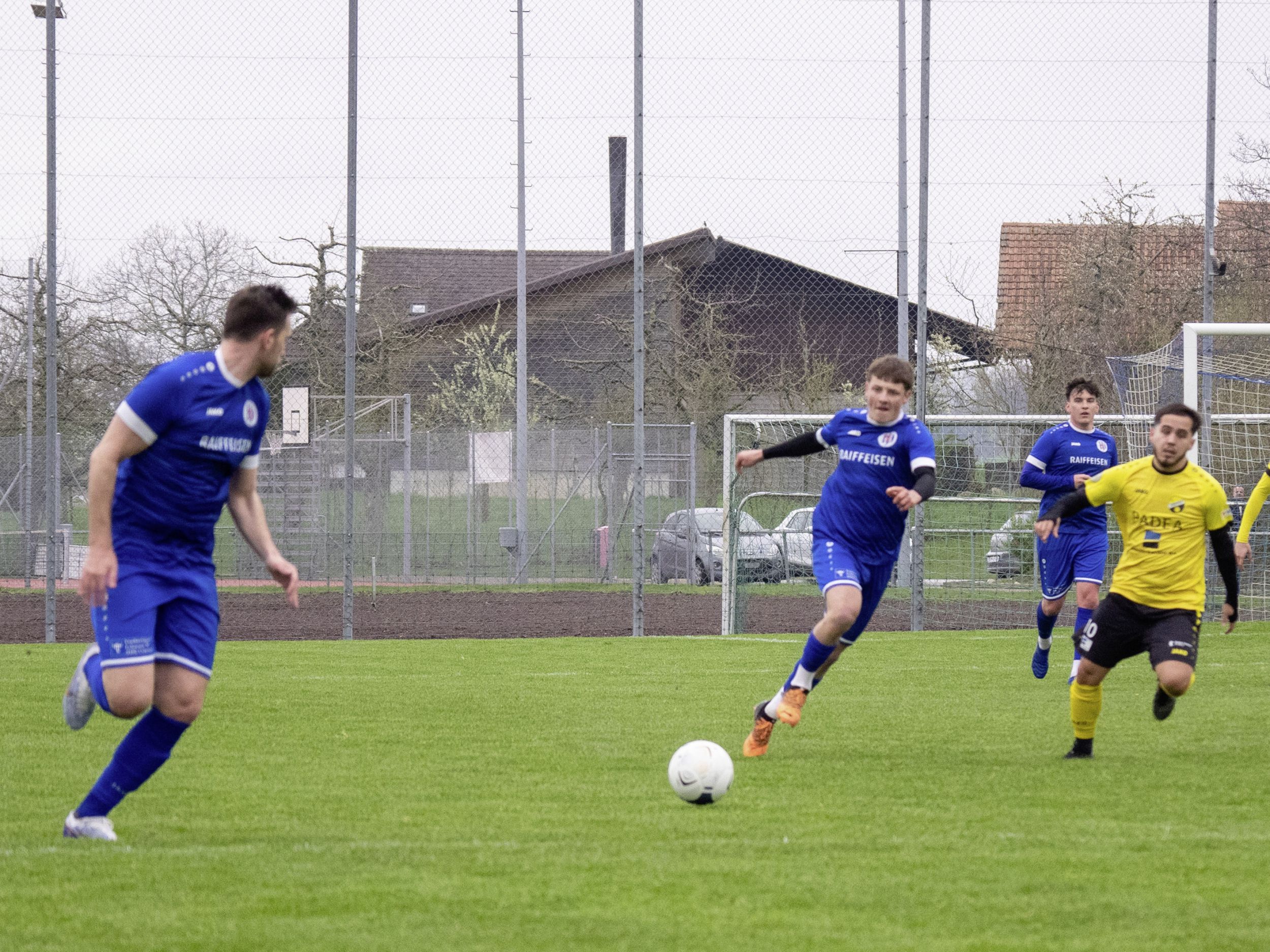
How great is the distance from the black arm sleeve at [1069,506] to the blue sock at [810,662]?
3.92 feet

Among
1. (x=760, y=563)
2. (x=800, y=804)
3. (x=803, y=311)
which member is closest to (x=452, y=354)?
(x=803, y=311)

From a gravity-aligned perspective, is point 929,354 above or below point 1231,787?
above

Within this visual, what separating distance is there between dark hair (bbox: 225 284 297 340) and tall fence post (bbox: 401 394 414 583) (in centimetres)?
1782

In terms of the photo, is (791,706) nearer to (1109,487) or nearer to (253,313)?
(1109,487)

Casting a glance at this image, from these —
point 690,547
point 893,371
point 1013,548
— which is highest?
point 893,371

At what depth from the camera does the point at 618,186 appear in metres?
16.3

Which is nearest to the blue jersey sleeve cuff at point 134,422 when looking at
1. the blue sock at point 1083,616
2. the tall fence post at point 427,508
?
the blue sock at point 1083,616

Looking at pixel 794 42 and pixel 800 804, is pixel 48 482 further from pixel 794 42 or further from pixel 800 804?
pixel 800 804

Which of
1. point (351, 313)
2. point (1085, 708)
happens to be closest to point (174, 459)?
point (1085, 708)

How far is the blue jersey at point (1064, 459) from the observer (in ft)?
35.4

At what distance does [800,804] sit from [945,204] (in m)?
11.6

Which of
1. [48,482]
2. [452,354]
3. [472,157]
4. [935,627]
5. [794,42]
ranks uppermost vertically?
[794,42]

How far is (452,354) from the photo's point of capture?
2264 centimetres

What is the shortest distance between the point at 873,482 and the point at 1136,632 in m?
1.45
